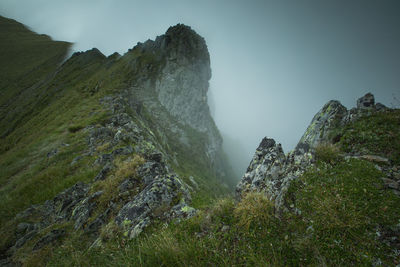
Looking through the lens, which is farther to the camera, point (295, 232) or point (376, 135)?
point (376, 135)

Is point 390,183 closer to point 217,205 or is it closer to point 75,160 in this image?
point 217,205

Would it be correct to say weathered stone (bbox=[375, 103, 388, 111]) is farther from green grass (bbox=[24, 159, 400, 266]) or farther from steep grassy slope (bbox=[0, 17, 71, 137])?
steep grassy slope (bbox=[0, 17, 71, 137])

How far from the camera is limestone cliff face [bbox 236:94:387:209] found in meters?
6.76

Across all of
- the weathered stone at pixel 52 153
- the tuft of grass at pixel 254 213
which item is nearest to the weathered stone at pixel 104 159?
the weathered stone at pixel 52 153

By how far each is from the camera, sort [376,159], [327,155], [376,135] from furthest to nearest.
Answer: [376,135], [327,155], [376,159]

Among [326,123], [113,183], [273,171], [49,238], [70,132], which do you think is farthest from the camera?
[70,132]

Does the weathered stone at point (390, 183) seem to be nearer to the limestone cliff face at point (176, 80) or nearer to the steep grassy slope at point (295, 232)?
the steep grassy slope at point (295, 232)

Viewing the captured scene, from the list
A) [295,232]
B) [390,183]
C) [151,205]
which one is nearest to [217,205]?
[295,232]

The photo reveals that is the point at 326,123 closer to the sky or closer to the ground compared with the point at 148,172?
closer to the sky

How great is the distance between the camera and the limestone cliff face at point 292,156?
6.76 metres

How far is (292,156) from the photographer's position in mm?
8047

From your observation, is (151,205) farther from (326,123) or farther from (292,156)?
(326,123)

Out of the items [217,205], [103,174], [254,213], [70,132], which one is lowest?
[70,132]

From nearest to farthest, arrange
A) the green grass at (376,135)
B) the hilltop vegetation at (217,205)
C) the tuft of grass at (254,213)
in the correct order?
the hilltop vegetation at (217,205)
the tuft of grass at (254,213)
the green grass at (376,135)
